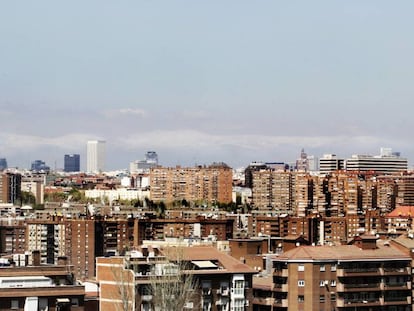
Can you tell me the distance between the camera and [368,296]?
104ft

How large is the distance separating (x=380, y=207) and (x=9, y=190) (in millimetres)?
38792

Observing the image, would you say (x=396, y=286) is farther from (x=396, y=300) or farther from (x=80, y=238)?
(x=80, y=238)

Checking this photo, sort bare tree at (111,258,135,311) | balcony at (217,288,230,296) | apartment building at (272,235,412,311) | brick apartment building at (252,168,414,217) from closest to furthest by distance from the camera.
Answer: bare tree at (111,258,135,311), balcony at (217,288,230,296), apartment building at (272,235,412,311), brick apartment building at (252,168,414,217)

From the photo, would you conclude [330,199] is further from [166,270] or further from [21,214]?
[166,270]

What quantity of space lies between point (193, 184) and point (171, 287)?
85.7 meters

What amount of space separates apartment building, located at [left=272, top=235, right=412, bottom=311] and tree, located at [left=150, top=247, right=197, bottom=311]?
4226 mm

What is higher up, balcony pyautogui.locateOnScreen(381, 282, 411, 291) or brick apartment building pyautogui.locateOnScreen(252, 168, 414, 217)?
brick apartment building pyautogui.locateOnScreen(252, 168, 414, 217)

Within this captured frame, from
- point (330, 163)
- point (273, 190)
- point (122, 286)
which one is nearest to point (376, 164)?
point (330, 163)

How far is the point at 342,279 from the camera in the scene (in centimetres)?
3128

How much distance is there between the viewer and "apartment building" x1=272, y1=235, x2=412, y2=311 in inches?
1219

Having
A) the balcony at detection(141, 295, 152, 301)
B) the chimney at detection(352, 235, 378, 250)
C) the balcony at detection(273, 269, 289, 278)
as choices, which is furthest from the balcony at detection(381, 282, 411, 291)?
the balcony at detection(141, 295, 152, 301)

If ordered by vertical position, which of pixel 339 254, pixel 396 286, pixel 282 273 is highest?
pixel 339 254

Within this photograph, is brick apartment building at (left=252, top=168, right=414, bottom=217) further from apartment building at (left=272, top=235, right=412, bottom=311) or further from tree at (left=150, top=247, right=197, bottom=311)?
tree at (left=150, top=247, right=197, bottom=311)

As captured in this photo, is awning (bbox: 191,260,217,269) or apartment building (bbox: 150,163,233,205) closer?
awning (bbox: 191,260,217,269)
